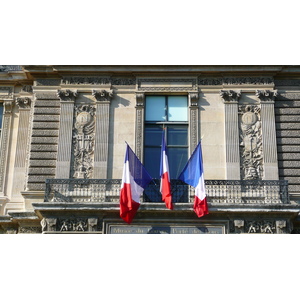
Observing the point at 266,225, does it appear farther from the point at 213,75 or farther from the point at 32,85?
the point at 32,85

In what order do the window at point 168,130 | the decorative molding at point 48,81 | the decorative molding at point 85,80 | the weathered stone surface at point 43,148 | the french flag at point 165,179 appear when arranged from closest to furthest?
the french flag at point 165,179
the window at point 168,130
the weathered stone surface at point 43,148
the decorative molding at point 85,80
the decorative molding at point 48,81

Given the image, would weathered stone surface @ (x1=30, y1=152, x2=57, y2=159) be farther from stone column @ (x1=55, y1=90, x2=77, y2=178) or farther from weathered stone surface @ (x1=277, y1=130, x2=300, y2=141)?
weathered stone surface @ (x1=277, y1=130, x2=300, y2=141)

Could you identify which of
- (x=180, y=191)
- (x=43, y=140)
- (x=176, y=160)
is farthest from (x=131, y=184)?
(x=43, y=140)

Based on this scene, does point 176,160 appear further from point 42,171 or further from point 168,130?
point 42,171

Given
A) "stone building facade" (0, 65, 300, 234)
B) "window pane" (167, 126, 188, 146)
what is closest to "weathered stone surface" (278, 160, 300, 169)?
"stone building facade" (0, 65, 300, 234)

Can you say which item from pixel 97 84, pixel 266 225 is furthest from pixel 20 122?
pixel 266 225

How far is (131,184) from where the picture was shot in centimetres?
1836

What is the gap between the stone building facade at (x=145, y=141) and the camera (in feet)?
60.1

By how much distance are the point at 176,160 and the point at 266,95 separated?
3280 mm

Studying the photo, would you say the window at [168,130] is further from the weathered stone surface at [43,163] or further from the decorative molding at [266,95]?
the weathered stone surface at [43,163]

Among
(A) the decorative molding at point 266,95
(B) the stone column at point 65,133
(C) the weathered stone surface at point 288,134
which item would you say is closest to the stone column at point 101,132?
(B) the stone column at point 65,133

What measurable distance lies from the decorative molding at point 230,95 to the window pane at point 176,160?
192 centimetres

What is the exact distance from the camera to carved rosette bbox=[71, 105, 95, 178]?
19766 mm

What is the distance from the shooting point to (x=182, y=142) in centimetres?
2039
